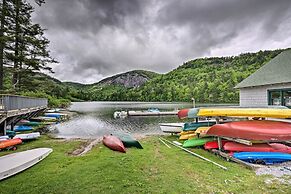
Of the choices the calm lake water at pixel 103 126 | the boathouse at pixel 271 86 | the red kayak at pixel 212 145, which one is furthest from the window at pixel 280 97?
the calm lake water at pixel 103 126

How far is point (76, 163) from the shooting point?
661 centimetres

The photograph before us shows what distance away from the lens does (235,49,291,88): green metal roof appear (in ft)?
36.8

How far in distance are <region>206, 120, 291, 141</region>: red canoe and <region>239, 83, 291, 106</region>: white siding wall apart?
4.42 m

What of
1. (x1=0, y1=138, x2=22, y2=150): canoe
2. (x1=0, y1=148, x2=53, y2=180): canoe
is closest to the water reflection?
(x1=0, y1=138, x2=22, y2=150): canoe

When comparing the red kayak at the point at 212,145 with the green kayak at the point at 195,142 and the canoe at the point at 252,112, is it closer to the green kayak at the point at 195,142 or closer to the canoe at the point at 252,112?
the green kayak at the point at 195,142

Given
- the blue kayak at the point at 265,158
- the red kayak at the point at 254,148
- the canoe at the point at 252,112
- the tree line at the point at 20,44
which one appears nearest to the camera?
the blue kayak at the point at 265,158

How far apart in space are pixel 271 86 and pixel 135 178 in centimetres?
1072

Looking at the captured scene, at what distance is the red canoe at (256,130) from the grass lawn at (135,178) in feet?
4.86

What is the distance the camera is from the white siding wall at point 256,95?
11778 millimetres

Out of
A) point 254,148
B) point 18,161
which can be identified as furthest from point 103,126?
point 254,148

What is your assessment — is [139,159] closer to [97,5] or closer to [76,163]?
[76,163]

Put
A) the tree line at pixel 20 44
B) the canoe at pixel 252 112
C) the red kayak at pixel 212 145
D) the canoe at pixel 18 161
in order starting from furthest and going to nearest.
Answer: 1. the tree line at pixel 20 44
2. the red kayak at pixel 212 145
3. the canoe at pixel 252 112
4. the canoe at pixel 18 161

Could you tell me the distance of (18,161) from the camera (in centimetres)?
621

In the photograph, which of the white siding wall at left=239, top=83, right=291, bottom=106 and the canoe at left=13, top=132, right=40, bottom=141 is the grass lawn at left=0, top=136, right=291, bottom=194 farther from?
the white siding wall at left=239, top=83, right=291, bottom=106
